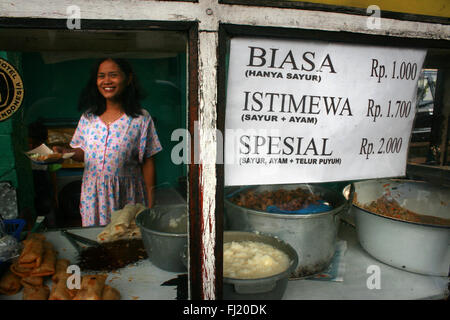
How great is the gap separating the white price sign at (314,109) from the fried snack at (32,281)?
1116 mm

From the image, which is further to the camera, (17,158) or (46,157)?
(17,158)

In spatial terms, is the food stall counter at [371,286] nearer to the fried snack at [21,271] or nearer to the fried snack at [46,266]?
the fried snack at [46,266]

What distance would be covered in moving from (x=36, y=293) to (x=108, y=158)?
1.76m

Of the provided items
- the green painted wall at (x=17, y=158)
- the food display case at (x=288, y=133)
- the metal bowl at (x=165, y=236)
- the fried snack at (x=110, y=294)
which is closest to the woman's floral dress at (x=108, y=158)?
the food display case at (x=288, y=133)

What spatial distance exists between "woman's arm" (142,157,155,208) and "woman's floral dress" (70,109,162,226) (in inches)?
4.7

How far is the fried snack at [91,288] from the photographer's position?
1.36 meters

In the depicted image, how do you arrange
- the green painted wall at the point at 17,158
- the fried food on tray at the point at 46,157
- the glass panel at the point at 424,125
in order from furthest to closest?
the green painted wall at the point at 17,158 → the fried food on tray at the point at 46,157 → the glass panel at the point at 424,125

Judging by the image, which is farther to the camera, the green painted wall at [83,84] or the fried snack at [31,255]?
the green painted wall at [83,84]

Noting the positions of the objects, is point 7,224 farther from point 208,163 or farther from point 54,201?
point 54,201

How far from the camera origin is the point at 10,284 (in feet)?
5.00

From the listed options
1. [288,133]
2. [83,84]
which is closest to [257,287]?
[288,133]

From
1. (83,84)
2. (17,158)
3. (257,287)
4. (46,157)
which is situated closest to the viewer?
(257,287)

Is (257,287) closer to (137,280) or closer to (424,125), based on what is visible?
(137,280)

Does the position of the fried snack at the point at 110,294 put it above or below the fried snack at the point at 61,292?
below
